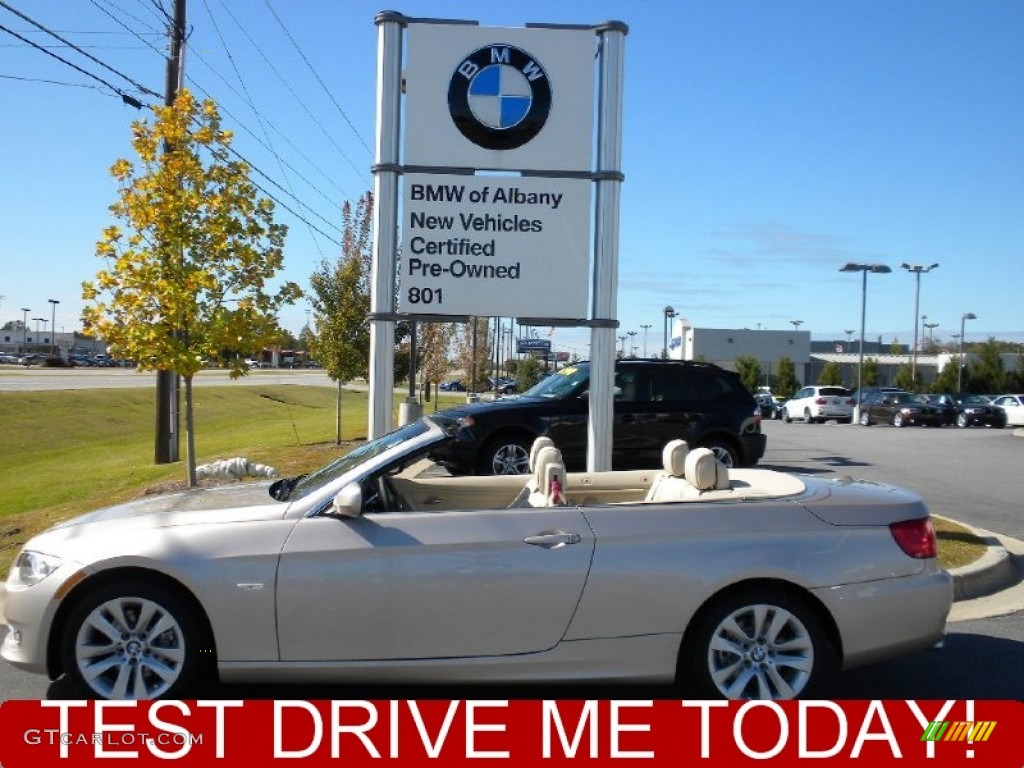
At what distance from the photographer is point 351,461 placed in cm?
540

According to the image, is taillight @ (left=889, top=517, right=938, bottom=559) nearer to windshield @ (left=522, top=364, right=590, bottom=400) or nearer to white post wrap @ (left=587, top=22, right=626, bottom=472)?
white post wrap @ (left=587, top=22, right=626, bottom=472)

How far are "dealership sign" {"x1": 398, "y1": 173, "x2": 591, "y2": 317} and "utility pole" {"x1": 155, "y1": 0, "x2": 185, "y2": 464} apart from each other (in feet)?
24.9

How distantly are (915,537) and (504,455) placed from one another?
7709 mm

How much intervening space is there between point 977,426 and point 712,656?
39.4m

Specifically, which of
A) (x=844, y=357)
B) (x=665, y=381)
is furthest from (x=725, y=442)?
(x=844, y=357)

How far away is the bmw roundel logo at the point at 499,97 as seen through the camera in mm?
9211

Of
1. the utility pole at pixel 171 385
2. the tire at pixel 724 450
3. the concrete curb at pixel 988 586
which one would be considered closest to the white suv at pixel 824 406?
the tire at pixel 724 450

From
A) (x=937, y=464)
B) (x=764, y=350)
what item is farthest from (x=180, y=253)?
(x=764, y=350)

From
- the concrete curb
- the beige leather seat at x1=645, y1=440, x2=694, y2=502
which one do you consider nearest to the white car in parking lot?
the concrete curb

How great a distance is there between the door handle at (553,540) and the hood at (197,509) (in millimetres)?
1241

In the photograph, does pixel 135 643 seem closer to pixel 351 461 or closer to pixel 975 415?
pixel 351 461

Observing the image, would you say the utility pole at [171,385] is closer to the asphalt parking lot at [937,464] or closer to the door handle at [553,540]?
the asphalt parking lot at [937,464]

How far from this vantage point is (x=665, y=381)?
13.2 metres

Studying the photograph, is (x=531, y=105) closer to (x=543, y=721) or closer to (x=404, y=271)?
(x=404, y=271)
